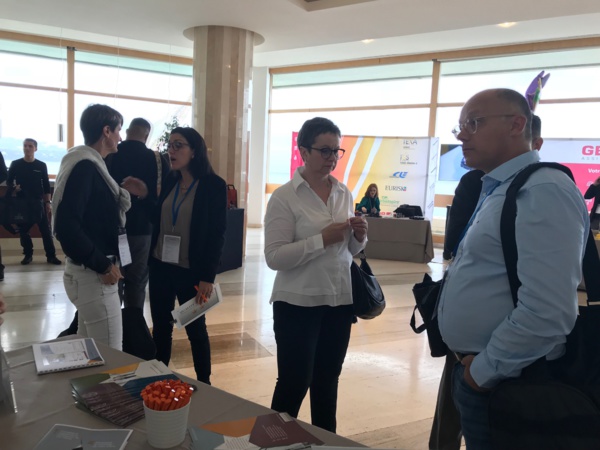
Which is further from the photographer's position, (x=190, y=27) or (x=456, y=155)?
(x=456, y=155)

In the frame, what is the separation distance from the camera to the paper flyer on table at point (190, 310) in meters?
2.13

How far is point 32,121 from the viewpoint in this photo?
9125mm

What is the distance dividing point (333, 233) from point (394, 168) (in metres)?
8.00

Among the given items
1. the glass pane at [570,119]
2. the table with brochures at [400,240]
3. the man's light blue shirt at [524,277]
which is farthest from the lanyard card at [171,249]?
the glass pane at [570,119]

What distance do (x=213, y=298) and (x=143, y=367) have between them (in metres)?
0.99

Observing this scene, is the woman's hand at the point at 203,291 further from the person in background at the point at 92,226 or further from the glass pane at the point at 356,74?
the glass pane at the point at 356,74

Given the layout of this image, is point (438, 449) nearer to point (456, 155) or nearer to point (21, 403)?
point (21, 403)

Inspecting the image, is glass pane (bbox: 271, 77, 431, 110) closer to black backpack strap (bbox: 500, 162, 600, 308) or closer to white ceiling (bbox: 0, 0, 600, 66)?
white ceiling (bbox: 0, 0, 600, 66)

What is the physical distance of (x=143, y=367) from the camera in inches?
55.1

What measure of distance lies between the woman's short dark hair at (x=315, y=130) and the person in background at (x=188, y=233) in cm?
71

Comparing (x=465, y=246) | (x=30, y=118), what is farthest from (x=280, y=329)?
(x=30, y=118)

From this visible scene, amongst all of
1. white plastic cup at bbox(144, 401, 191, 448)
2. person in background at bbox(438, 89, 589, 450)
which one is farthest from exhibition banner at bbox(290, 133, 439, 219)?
white plastic cup at bbox(144, 401, 191, 448)

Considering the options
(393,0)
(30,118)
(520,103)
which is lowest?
(520,103)

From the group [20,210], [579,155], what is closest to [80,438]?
[20,210]
